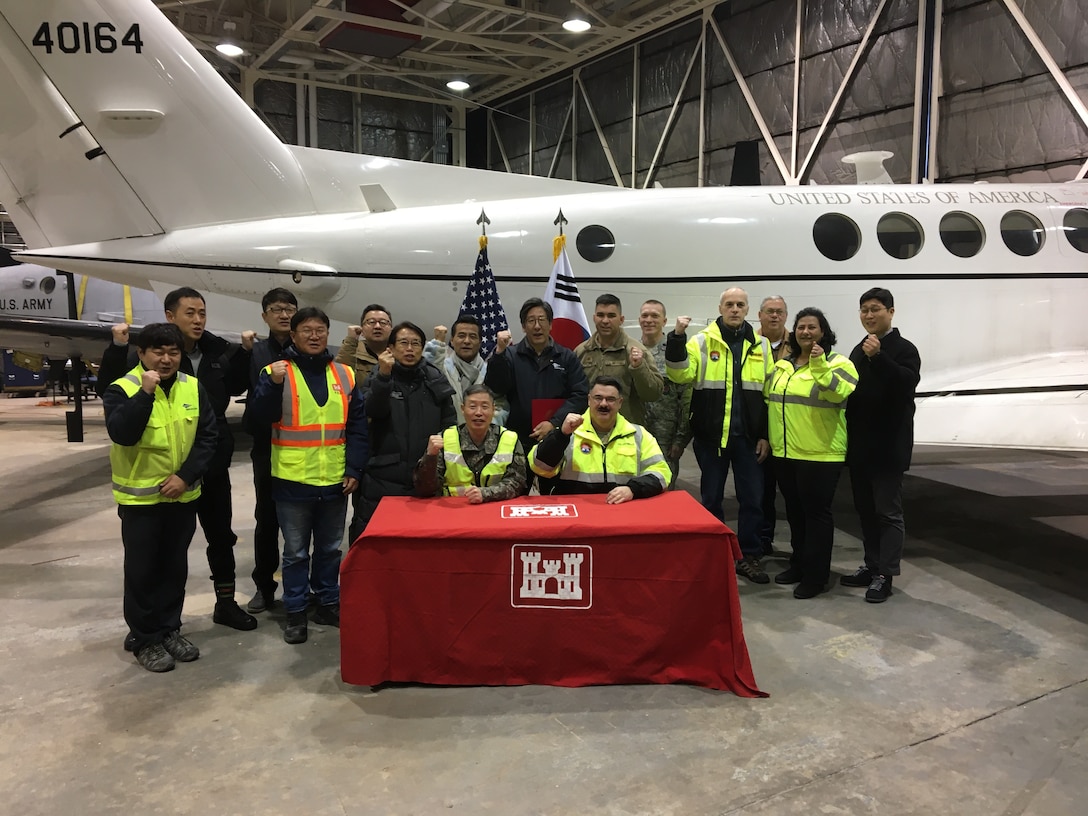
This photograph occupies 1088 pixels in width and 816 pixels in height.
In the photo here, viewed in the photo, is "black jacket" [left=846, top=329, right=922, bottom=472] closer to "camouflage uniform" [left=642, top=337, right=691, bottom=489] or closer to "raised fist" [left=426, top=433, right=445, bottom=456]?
"camouflage uniform" [left=642, top=337, right=691, bottom=489]

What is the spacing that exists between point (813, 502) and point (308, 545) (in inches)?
125

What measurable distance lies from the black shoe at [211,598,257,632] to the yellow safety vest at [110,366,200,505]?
3.00 ft

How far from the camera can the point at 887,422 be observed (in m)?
4.50

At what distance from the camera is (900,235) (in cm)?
727

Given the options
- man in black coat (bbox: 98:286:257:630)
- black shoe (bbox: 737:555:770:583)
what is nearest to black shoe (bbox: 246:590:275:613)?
man in black coat (bbox: 98:286:257:630)

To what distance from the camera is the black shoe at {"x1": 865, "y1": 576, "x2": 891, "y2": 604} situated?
4.64 metres

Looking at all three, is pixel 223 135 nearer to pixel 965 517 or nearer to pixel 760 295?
pixel 760 295

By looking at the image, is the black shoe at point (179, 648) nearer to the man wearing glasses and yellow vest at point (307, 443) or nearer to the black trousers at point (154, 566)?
the black trousers at point (154, 566)

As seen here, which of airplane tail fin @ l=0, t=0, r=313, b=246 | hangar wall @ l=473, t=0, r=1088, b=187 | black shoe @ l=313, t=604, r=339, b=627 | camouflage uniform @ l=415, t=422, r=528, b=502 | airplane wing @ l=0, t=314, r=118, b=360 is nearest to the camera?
camouflage uniform @ l=415, t=422, r=528, b=502

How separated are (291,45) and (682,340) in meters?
19.2

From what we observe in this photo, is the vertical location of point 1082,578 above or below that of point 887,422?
below

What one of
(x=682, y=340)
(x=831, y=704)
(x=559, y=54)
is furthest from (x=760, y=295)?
(x=559, y=54)

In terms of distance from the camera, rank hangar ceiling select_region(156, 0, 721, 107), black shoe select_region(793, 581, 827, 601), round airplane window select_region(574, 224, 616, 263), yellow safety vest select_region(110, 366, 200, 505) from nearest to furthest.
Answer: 1. yellow safety vest select_region(110, 366, 200, 505)
2. black shoe select_region(793, 581, 827, 601)
3. round airplane window select_region(574, 224, 616, 263)
4. hangar ceiling select_region(156, 0, 721, 107)

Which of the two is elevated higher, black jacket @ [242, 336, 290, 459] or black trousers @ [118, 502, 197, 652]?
black jacket @ [242, 336, 290, 459]
